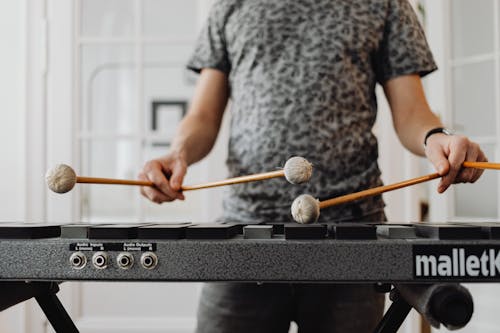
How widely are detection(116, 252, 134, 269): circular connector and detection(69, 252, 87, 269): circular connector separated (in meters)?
0.04

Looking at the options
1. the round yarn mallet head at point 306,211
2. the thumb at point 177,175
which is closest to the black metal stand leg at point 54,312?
the thumb at point 177,175

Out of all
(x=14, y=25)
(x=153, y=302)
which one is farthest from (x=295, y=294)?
(x=14, y=25)

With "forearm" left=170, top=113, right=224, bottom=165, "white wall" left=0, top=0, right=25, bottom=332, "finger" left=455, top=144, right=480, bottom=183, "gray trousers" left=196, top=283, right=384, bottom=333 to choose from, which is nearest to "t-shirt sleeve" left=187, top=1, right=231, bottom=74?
"forearm" left=170, top=113, right=224, bottom=165

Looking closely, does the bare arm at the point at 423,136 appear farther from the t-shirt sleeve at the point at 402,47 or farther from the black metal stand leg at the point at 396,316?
the black metal stand leg at the point at 396,316

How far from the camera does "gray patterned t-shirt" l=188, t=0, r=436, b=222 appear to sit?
44.2 inches

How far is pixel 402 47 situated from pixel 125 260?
0.78 m

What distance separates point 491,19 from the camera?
7.15 feet

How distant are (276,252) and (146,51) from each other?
6.00 feet

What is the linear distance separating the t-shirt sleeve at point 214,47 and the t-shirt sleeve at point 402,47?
35cm

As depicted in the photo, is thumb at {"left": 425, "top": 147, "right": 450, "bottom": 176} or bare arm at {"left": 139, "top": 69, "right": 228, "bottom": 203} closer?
thumb at {"left": 425, "top": 147, "right": 450, "bottom": 176}

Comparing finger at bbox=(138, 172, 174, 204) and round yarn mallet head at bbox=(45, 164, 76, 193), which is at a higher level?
round yarn mallet head at bbox=(45, 164, 76, 193)

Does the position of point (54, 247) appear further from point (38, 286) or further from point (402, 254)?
point (402, 254)

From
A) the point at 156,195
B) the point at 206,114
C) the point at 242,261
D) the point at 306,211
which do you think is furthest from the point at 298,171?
the point at 206,114

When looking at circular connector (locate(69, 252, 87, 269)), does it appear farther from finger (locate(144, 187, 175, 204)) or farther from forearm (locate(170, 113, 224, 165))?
forearm (locate(170, 113, 224, 165))
